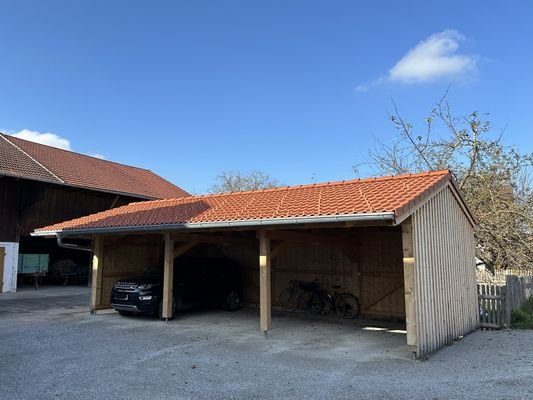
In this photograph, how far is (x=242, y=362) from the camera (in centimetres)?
688

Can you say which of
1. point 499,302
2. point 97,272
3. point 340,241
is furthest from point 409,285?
point 97,272

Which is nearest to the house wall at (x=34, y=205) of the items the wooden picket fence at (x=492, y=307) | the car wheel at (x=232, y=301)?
the car wheel at (x=232, y=301)

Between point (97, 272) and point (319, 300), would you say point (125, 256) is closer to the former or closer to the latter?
point (97, 272)

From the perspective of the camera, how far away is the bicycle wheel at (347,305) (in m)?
12.0

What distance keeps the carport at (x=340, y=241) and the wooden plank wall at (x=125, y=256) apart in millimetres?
32

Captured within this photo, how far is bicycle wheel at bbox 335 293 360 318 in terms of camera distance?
39.4 ft

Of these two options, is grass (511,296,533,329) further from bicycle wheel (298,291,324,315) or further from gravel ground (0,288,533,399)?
bicycle wheel (298,291,324,315)

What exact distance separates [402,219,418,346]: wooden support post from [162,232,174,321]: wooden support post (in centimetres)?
582

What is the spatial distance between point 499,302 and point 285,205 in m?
5.68

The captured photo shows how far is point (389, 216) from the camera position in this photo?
6.47 metres

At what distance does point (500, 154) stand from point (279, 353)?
12.9 metres

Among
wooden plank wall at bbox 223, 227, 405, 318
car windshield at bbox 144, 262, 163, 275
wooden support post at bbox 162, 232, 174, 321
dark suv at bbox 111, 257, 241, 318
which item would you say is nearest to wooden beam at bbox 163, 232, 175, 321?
wooden support post at bbox 162, 232, 174, 321

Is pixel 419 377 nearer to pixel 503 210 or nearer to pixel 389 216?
pixel 389 216

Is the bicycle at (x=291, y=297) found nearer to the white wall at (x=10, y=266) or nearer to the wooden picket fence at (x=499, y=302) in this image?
the wooden picket fence at (x=499, y=302)
